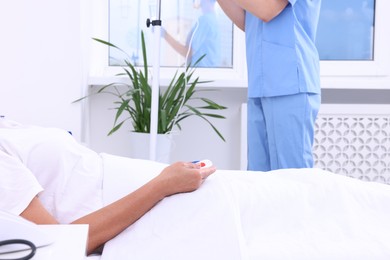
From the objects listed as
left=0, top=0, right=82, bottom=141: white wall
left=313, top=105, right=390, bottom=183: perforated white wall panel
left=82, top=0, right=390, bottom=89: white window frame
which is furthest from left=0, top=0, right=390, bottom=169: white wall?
left=313, top=105, right=390, bottom=183: perforated white wall panel

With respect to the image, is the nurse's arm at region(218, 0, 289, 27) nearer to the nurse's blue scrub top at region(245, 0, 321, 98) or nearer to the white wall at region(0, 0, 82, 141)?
the nurse's blue scrub top at region(245, 0, 321, 98)

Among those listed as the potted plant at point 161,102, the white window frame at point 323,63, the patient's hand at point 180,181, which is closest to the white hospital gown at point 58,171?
the patient's hand at point 180,181

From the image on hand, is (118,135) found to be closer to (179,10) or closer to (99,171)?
(179,10)

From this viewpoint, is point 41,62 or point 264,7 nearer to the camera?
point 264,7

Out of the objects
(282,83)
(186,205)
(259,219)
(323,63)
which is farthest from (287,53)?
(323,63)

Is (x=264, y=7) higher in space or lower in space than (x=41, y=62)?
higher

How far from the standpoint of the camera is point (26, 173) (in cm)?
114

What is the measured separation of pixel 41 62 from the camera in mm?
2350

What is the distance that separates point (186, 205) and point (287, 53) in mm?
908

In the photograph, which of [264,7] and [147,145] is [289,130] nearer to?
[264,7]

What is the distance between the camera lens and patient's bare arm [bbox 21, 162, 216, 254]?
1175 millimetres

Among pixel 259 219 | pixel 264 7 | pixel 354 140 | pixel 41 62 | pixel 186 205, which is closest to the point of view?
pixel 186 205

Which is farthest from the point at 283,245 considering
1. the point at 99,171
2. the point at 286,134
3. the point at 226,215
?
the point at 286,134

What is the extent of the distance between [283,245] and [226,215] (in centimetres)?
14
